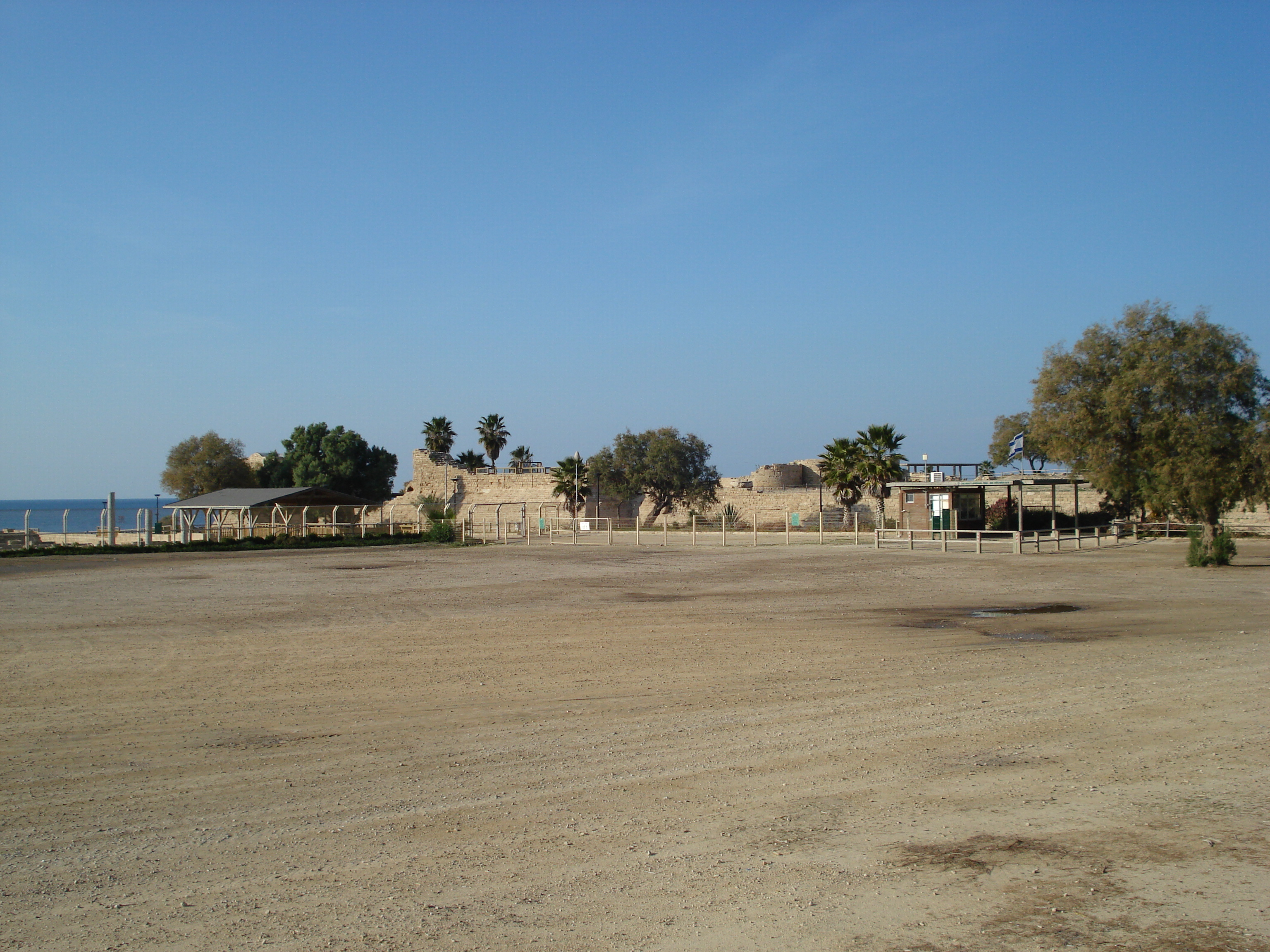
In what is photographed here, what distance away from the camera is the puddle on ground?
47.5 feet

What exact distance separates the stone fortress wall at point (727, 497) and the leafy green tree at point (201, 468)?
45.7 ft

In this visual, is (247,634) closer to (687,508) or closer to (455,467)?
(687,508)

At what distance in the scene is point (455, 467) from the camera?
75.9m

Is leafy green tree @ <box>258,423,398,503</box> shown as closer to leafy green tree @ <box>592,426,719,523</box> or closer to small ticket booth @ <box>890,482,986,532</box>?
leafy green tree @ <box>592,426,719,523</box>

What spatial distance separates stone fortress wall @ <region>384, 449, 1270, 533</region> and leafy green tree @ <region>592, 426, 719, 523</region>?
1063 millimetres

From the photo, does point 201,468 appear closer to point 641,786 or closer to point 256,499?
point 256,499

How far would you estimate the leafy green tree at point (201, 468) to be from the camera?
243 feet

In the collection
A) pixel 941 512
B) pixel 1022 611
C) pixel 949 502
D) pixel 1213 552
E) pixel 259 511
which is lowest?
pixel 1022 611

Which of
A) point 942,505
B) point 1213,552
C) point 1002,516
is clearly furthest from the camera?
point 1002,516

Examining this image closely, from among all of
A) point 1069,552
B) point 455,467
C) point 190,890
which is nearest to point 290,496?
point 455,467

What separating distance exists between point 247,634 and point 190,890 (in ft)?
30.4

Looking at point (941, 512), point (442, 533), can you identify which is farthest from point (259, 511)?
point (941, 512)

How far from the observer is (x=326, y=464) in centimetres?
7844

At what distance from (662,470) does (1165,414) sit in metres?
41.0
